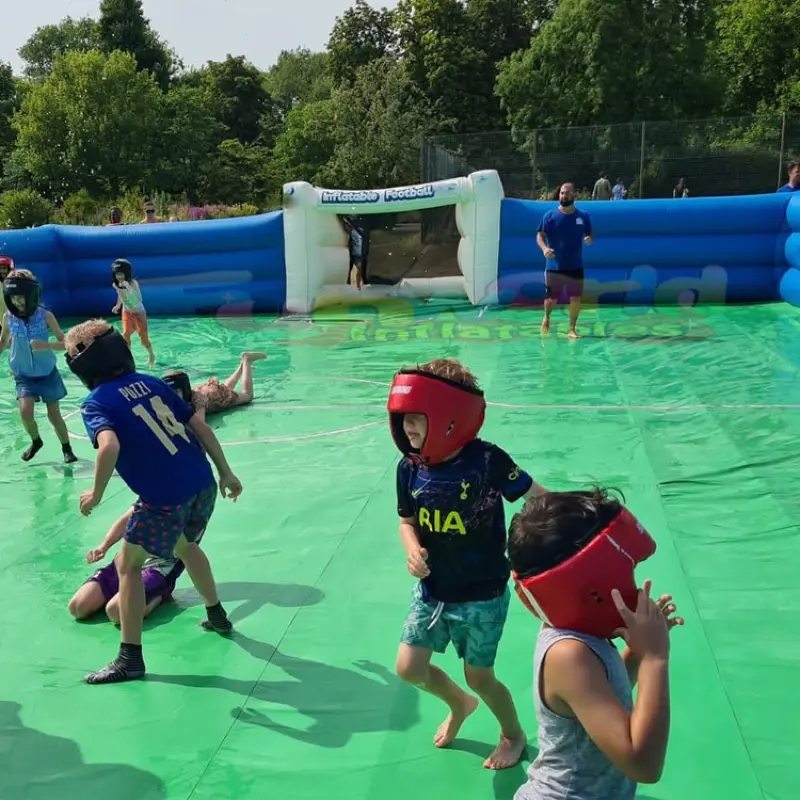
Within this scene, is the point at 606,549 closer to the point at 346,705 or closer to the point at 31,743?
the point at 346,705

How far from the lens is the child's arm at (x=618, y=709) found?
1.52 metres

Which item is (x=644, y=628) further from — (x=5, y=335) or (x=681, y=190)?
(x=681, y=190)

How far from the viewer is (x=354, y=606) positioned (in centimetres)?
395

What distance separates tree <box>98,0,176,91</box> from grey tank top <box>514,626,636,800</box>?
45877mm

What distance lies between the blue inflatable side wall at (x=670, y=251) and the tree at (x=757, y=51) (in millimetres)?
28526

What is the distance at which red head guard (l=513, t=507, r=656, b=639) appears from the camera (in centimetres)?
Answer: 156

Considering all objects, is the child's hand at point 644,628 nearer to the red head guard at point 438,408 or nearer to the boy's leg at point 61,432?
the red head guard at point 438,408

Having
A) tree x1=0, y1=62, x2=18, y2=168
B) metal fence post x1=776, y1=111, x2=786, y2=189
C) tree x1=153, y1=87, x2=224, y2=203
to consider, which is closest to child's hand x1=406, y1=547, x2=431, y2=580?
metal fence post x1=776, y1=111, x2=786, y2=189

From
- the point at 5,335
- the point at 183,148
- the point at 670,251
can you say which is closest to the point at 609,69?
the point at 183,148

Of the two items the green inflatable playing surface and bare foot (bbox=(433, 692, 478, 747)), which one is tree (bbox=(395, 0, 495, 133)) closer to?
the green inflatable playing surface

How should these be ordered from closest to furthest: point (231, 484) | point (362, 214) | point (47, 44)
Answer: point (231, 484)
point (362, 214)
point (47, 44)

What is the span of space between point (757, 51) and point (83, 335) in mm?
41368

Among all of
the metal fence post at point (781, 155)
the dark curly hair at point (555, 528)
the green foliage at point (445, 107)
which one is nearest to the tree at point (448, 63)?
the green foliage at point (445, 107)

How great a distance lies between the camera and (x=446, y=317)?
11.9m
